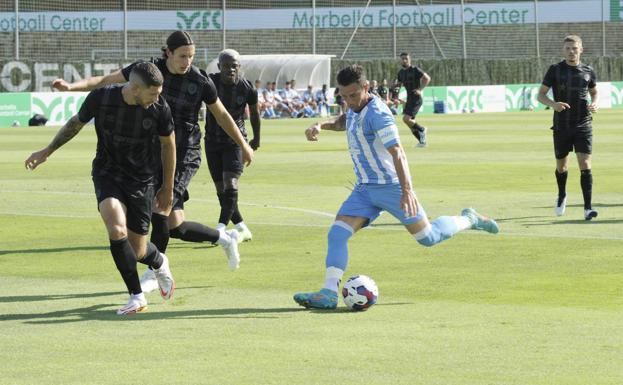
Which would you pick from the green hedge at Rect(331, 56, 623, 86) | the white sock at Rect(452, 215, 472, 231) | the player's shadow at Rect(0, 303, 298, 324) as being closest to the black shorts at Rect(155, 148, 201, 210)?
the player's shadow at Rect(0, 303, 298, 324)

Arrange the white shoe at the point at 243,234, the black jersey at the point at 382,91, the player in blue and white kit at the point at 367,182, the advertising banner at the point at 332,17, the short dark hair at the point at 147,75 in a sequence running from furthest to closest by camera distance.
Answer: the advertising banner at the point at 332,17
the black jersey at the point at 382,91
the white shoe at the point at 243,234
the player in blue and white kit at the point at 367,182
the short dark hair at the point at 147,75

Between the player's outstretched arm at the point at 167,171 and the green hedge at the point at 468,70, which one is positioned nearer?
the player's outstretched arm at the point at 167,171

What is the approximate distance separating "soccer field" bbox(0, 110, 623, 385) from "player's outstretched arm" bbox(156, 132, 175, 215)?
733 mm

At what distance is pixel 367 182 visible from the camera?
10.1m

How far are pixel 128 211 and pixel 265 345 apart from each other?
212cm

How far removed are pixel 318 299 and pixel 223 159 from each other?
5199mm

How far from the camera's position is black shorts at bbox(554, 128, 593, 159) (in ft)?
53.6

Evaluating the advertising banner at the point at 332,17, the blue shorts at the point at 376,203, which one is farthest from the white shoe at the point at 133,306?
the advertising banner at the point at 332,17

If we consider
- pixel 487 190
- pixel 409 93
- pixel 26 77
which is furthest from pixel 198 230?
pixel 26 77

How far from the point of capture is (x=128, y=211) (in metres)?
9.96

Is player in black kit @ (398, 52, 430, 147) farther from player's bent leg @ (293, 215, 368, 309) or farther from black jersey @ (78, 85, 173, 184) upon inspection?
black jersey @ (78, 85, 173, 184)

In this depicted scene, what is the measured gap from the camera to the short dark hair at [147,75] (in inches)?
368

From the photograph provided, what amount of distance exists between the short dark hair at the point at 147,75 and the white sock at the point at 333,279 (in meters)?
1.81

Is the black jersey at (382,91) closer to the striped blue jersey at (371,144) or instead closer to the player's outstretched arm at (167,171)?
the player's outstretched arm at (167,171)
